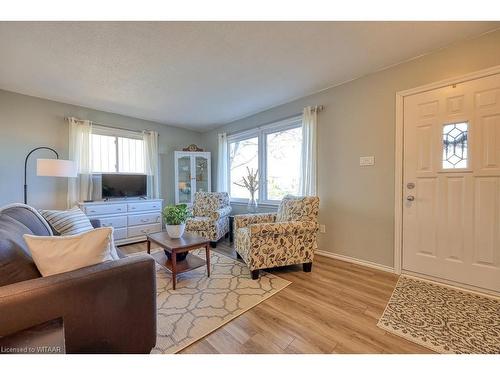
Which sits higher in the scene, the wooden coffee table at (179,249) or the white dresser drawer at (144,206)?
the white dresser drawer at (144,206)

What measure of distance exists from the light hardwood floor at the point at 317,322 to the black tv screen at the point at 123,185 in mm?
2923

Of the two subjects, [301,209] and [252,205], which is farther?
[252,205]

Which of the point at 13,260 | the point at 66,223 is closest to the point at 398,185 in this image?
the point at 13,260

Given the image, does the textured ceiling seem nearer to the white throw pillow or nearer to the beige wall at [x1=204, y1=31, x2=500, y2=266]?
the beige wall at [x1=204, y1=31, x2=500, y2=266]

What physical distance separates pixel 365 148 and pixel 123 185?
147 inches

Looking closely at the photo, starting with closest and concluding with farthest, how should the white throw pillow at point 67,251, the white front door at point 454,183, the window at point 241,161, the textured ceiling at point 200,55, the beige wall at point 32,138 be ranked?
the white throw pillow at point 67,251 → the textured ceiling at point 200,55 → the white front door at point 454,183 → the beige wall at point 32,138 → the window at point 241,161

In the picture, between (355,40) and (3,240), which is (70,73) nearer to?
(3,240)

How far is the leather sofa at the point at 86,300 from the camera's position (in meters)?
0.84

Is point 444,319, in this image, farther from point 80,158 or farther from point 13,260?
point 80,158

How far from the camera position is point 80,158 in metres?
3.41

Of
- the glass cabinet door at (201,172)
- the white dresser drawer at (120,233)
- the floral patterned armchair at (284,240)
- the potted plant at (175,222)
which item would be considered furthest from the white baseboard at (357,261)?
the white dresser drawer at (120,233)

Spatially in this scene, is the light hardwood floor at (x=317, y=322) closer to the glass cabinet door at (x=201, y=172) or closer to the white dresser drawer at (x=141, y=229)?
the white dresser drawer at (x=141, y=229)

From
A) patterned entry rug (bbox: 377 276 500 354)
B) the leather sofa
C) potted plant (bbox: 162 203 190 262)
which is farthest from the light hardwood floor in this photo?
potted plant (bbox: 162 203 190 262)
